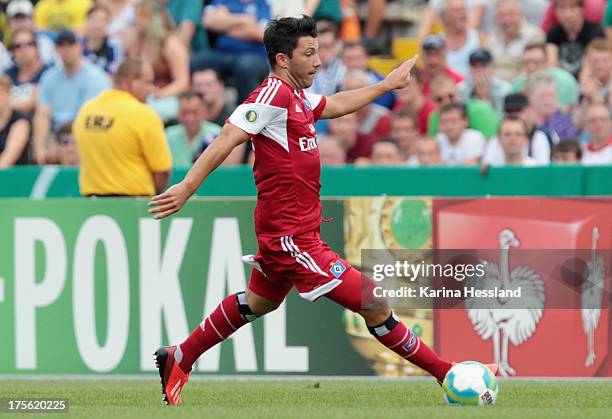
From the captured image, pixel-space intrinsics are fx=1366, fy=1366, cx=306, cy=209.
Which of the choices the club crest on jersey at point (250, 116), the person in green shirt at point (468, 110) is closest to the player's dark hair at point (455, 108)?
the person in green shirt at point (468, 110)

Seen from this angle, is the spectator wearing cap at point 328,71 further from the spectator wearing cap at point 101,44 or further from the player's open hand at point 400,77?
the player's open hand at point 400,77

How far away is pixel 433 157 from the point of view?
12648 millimetres

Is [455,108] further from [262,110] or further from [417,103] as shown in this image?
[262,110]

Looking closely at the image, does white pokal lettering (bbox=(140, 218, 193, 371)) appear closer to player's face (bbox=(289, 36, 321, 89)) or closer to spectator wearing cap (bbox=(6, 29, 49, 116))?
player's face (bbox=(289, 36, 321, 89))

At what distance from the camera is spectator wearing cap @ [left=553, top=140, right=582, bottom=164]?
1205cm

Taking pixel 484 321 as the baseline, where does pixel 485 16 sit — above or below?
above

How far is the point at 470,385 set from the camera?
24.9ft

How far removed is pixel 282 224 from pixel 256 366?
2.94 metres

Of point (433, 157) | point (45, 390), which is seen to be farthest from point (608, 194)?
point (45, 390)

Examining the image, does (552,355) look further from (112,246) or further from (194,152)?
(194,152)

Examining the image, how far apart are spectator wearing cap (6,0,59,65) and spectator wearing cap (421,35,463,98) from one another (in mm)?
4364

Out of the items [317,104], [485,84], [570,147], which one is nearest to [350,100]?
[317,104]

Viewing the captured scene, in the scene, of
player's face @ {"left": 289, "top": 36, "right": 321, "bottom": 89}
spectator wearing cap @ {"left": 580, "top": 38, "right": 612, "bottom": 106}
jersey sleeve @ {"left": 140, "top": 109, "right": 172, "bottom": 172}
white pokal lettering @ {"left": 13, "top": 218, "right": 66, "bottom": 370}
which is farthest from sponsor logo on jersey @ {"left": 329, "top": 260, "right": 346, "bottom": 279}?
spectator wearing cap @ {"left": 580, "top": 38, "right": 612, "bottom": 106}

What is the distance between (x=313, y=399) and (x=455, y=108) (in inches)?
212
